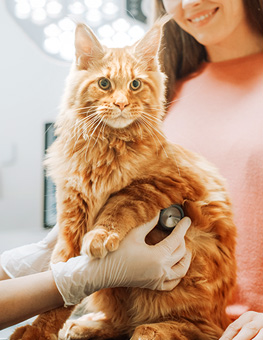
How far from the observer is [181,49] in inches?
47.4

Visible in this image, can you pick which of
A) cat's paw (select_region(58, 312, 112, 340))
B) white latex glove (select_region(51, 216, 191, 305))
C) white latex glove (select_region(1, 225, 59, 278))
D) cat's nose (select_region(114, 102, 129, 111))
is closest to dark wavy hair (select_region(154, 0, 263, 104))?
cat's nose (select_region(114, 102, 129, 111))

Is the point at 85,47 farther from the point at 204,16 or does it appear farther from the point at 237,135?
the point at 237,135

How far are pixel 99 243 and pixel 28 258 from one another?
1.25 ft

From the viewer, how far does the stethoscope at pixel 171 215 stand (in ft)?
3.05

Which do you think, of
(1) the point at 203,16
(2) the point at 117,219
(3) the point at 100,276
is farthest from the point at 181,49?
(3) the point at 100,276

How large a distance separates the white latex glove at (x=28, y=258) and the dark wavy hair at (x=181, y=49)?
638 mm

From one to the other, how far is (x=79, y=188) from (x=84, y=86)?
0.90 feet

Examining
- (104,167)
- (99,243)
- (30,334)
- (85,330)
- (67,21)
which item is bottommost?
(85,330)

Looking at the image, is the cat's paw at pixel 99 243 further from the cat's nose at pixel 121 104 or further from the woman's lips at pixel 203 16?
the woman's lips at pixel 203 16

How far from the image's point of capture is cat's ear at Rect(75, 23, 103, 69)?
0.85 meters

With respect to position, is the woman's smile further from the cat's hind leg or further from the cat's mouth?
the cat's hind leg

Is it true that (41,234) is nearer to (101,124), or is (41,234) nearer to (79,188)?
(79,188)

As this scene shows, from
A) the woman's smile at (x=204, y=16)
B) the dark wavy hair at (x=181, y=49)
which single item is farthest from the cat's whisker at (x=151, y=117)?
the woman's smile at (x=204, y=16)

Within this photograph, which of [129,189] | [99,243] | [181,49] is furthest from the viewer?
[181,49]
